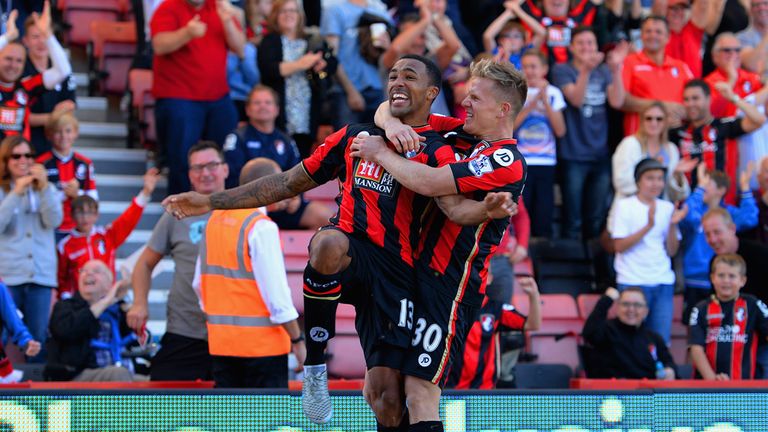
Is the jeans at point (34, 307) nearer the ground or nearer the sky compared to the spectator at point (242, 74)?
nearer the ground

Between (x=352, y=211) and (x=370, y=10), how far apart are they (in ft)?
20.7

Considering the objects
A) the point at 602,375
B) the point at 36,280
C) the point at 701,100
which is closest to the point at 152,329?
the point at 36,280

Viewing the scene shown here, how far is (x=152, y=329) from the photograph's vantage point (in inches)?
424

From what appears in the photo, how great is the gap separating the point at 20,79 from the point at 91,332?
3.14 m

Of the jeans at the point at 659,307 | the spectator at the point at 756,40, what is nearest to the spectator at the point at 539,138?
the jeans at the point at 659,307

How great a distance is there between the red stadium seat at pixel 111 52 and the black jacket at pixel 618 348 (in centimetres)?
612

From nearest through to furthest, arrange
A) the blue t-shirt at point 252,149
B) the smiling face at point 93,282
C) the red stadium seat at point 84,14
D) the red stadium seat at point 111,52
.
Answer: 1. the smiling face at point 93,282
2. the blue t-shirt at point 252,149
3. the red stadium seat at point 111,52
4. the red stadium seat at point 84,14

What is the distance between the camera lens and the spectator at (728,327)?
977 centimetres

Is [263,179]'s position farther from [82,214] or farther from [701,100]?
[701,100]

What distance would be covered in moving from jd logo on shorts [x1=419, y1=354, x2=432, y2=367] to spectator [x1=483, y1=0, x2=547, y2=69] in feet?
21.0

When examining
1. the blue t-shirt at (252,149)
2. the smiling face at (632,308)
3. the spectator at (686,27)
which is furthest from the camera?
the spectator at (686,27)

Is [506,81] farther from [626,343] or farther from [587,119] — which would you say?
[587,119]

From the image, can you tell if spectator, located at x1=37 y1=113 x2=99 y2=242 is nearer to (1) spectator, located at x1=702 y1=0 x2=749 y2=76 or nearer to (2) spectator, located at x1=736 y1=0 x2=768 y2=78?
(1) spectator, located at x1=702 y1=0 x2=749 y2=76

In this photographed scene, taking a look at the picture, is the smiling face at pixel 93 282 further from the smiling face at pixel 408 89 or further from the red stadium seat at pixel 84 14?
the red stadium seat at pixel 84 14
